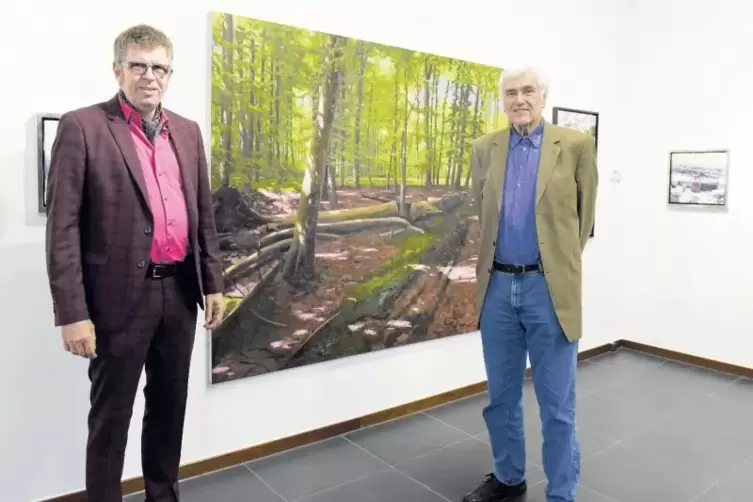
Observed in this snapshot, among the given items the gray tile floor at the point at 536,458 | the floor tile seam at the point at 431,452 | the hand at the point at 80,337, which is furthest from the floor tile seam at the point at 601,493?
the hand at the point at 80,337

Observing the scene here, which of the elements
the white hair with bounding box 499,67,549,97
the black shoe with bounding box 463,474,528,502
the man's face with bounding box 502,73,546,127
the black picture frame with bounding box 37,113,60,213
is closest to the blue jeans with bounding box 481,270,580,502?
the black shoe with bounding box 463,474,528,502

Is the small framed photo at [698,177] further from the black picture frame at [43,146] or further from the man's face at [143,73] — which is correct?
the black picture frame at [43,146]

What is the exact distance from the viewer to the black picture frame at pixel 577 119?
3941 millimetres

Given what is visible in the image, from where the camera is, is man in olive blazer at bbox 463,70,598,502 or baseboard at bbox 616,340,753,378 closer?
man in olive blazer at bbox 463,70,598,502

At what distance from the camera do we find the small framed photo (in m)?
4.06

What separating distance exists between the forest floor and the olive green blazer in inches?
32.2

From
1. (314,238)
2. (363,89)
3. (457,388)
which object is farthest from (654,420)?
(363,89)

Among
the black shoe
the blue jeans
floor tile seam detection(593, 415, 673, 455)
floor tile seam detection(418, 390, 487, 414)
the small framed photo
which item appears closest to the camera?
the blue jeans

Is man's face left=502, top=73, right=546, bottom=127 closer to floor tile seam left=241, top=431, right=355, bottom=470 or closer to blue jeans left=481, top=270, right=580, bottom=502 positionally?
blue jeans left=481, top=270, right=580, bottom=502

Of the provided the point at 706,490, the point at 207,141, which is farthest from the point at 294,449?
the point at 706,490

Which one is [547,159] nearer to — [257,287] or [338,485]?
[257,287]

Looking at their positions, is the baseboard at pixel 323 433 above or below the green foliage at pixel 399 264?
below

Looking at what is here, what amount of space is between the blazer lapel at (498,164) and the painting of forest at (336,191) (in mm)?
795

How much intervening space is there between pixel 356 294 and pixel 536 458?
113 cm
